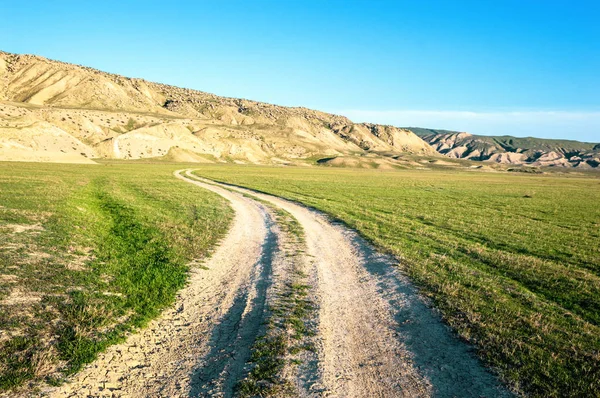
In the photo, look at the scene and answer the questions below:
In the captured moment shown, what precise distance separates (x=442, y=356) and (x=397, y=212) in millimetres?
24926

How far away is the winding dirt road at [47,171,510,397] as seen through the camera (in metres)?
6.50

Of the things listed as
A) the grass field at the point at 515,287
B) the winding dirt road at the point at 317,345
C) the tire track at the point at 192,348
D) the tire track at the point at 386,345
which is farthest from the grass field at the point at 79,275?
the grass field at the point at 515,287

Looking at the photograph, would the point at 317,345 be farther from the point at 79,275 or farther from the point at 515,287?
the point at 515,287

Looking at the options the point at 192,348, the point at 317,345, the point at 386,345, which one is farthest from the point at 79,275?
the point at 386,345

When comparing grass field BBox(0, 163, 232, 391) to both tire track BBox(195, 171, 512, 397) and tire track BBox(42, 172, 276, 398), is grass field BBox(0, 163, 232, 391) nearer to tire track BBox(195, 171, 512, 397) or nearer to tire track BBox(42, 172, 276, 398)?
tire track BBox(42, 172, 276, 398)

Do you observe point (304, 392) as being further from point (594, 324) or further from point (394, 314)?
point (594, 324)

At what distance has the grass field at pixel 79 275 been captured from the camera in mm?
7160

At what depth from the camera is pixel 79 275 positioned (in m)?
11.5

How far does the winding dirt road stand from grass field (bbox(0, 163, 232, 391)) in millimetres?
730

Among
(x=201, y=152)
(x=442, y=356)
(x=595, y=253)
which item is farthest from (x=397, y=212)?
(x=201, y=152)

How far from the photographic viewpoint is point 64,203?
2502 centimetres

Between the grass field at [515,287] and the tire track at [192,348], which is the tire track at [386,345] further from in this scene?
the tire track at [192,348]

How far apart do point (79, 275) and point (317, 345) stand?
29.1 ft

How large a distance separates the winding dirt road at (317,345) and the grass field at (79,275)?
2.39 ft
